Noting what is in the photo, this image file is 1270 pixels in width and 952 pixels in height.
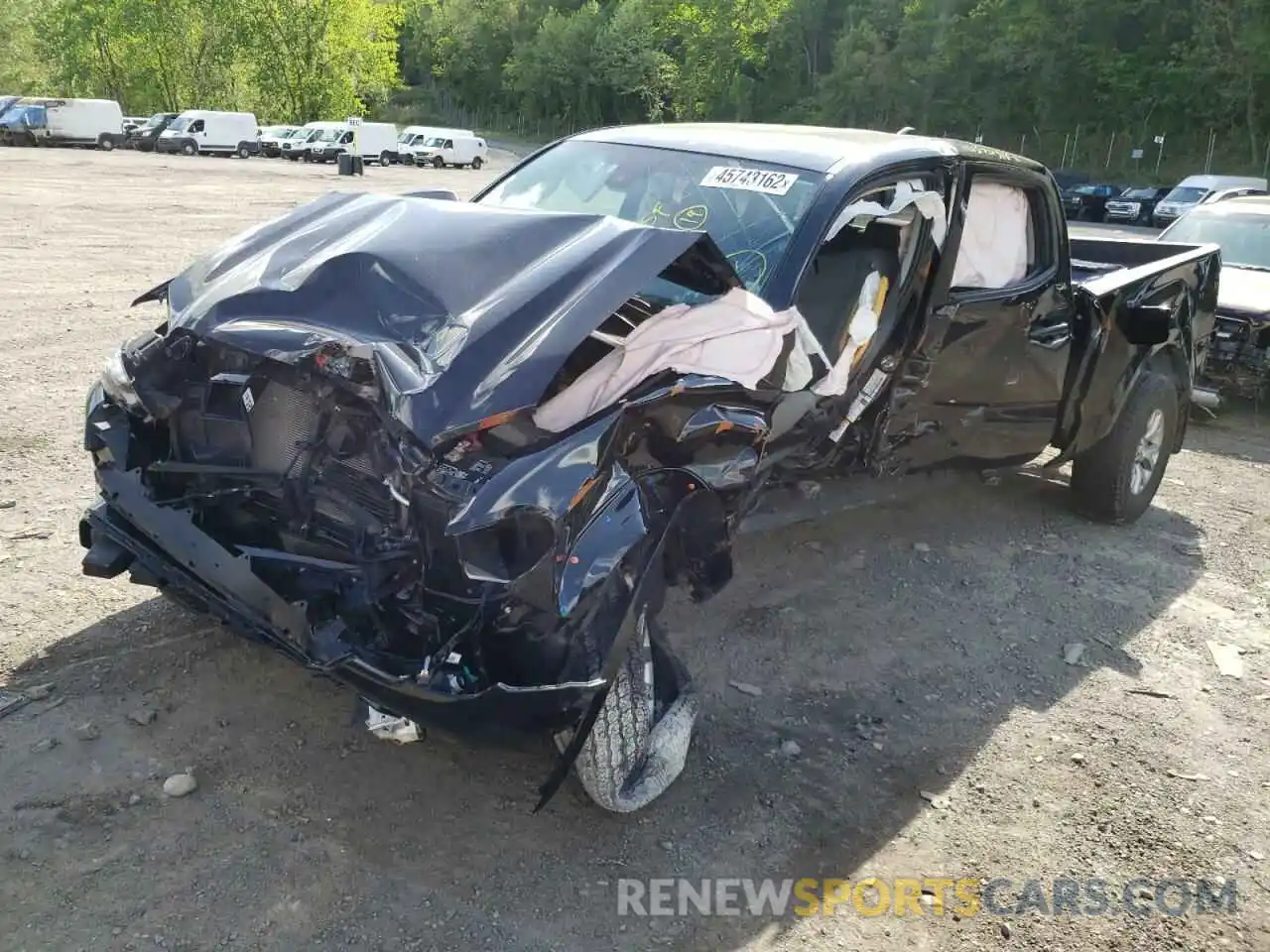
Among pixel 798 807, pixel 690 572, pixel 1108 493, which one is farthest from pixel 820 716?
pixel 1108 493

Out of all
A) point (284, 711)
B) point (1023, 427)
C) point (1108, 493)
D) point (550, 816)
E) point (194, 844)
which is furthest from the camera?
point (1108, 493)

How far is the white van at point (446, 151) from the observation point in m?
48.8

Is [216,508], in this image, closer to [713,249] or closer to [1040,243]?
[713,249]

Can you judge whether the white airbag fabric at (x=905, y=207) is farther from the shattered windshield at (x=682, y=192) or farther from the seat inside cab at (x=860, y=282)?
the shattered windshield at (x=682, y=192)

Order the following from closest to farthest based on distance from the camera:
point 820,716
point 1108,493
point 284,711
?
point 284,711
point 820,716
point 1108,493

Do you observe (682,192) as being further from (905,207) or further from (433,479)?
(433,479)

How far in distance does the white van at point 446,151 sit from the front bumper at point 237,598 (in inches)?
1912

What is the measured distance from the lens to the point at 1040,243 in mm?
4934

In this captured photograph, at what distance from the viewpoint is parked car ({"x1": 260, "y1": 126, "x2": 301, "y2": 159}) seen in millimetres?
47519

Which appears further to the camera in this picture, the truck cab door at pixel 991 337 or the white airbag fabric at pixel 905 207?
the truck cab door at pixel 991 337

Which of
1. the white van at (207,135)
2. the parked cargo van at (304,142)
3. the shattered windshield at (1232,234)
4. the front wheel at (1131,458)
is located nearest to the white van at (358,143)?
the parked cargo van at (304,142)

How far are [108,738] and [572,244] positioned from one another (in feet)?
6.87

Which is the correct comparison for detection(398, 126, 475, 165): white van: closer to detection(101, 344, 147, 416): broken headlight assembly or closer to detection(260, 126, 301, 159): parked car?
detection(260, 126, 301, 159): parked car

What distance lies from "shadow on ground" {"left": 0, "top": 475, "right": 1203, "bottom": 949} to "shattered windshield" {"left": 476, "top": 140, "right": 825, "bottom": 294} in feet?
5.15
